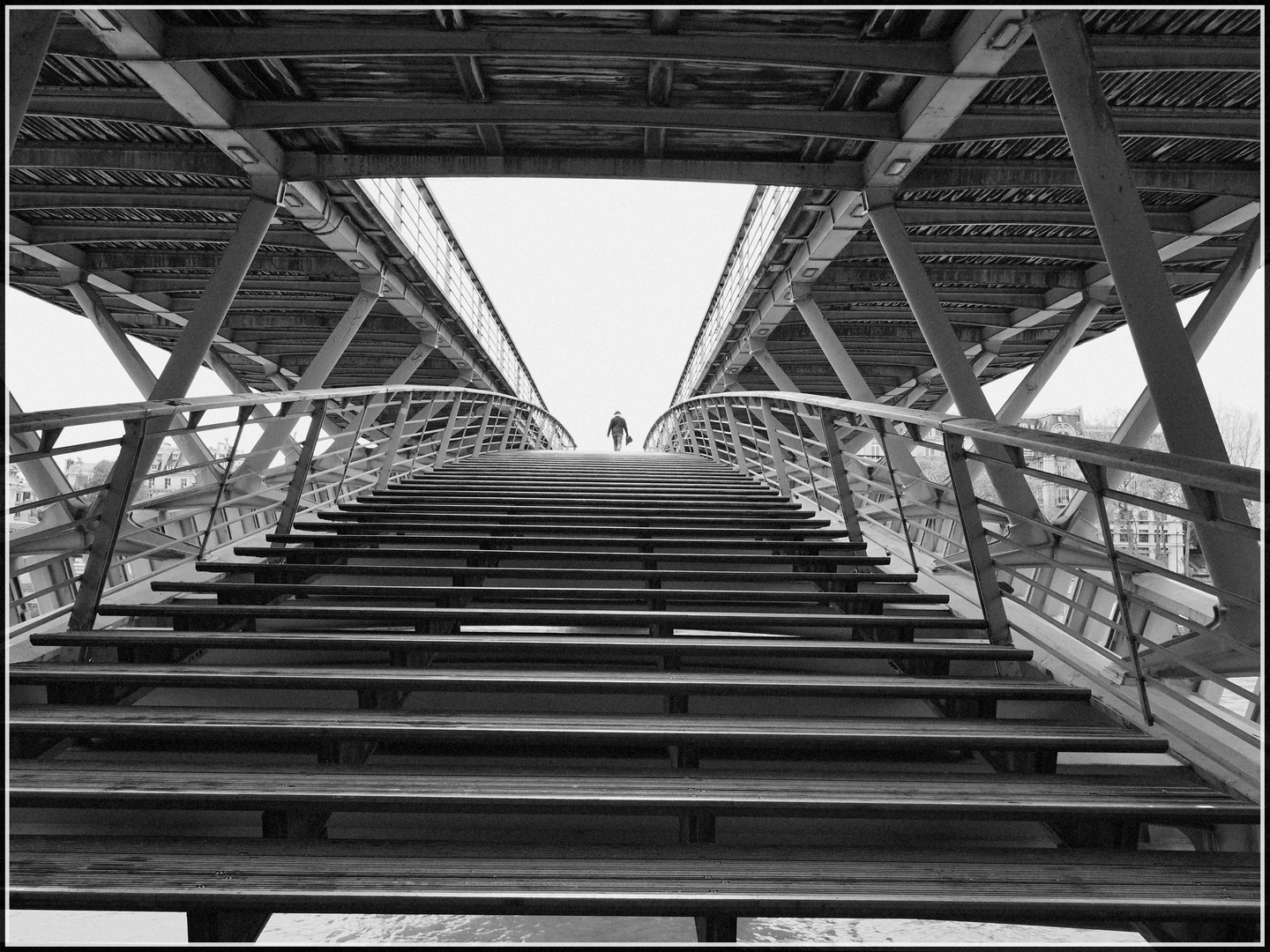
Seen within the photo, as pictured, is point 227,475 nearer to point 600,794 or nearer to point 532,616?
point 532,616

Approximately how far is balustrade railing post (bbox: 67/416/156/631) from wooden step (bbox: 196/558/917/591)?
29.4 inches

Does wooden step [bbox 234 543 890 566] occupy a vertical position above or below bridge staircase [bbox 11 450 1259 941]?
above

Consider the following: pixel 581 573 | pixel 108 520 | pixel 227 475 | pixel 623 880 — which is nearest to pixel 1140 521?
pixel 581 573

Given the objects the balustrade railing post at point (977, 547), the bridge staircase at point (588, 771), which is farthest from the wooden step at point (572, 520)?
the balustrade railing post at point (977, 547)

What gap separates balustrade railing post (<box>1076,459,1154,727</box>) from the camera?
8.57 ft

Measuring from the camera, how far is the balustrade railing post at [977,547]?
3416 mm

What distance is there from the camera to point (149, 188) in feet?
29.8

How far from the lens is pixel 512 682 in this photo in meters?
2.88

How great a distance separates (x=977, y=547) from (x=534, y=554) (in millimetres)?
2448

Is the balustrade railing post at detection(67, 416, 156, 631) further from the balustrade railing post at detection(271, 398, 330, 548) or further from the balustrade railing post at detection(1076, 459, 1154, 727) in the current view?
the balustrade railing post at detection(1076, 459, 1154, 727)

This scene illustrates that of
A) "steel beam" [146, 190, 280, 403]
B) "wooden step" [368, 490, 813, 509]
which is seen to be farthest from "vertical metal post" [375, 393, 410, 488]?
"steel beam" [146, 190, 280, 403]

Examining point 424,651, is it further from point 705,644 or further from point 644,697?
point 705,644

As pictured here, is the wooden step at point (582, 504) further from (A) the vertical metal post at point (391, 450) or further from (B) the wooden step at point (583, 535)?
(B) the wooden step at point (583, 535)

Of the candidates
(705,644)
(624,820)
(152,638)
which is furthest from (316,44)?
(624,820)
